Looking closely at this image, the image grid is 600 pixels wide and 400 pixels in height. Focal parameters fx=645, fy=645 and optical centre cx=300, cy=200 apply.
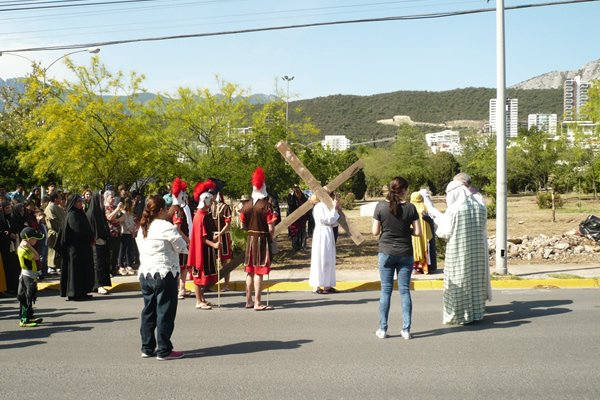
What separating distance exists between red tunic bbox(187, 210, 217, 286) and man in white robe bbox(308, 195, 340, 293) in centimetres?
201

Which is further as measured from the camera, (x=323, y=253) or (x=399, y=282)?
(x=323, y=253)

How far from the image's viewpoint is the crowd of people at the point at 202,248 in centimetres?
713

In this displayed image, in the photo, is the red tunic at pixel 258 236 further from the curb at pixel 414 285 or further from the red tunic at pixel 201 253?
the curb at pixel 414 285

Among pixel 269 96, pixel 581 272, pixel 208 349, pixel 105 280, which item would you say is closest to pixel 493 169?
pixel 269 96

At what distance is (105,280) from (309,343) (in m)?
5.94

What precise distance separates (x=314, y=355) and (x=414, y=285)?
5.32m

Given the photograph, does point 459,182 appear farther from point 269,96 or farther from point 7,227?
point 269,96

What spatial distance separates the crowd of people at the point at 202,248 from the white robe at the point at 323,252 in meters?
0.02

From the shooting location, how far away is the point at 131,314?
9953 mm

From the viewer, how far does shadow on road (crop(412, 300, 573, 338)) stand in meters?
8.30

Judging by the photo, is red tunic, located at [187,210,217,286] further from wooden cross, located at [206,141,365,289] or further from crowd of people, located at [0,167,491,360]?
wooden cross, located at [206,141,365,289]

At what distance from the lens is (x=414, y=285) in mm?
12094

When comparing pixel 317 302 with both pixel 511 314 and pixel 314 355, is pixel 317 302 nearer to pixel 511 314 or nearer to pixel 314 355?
pixel 511 314

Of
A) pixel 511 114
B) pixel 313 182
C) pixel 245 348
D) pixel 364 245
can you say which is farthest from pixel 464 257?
pixel 511 114
